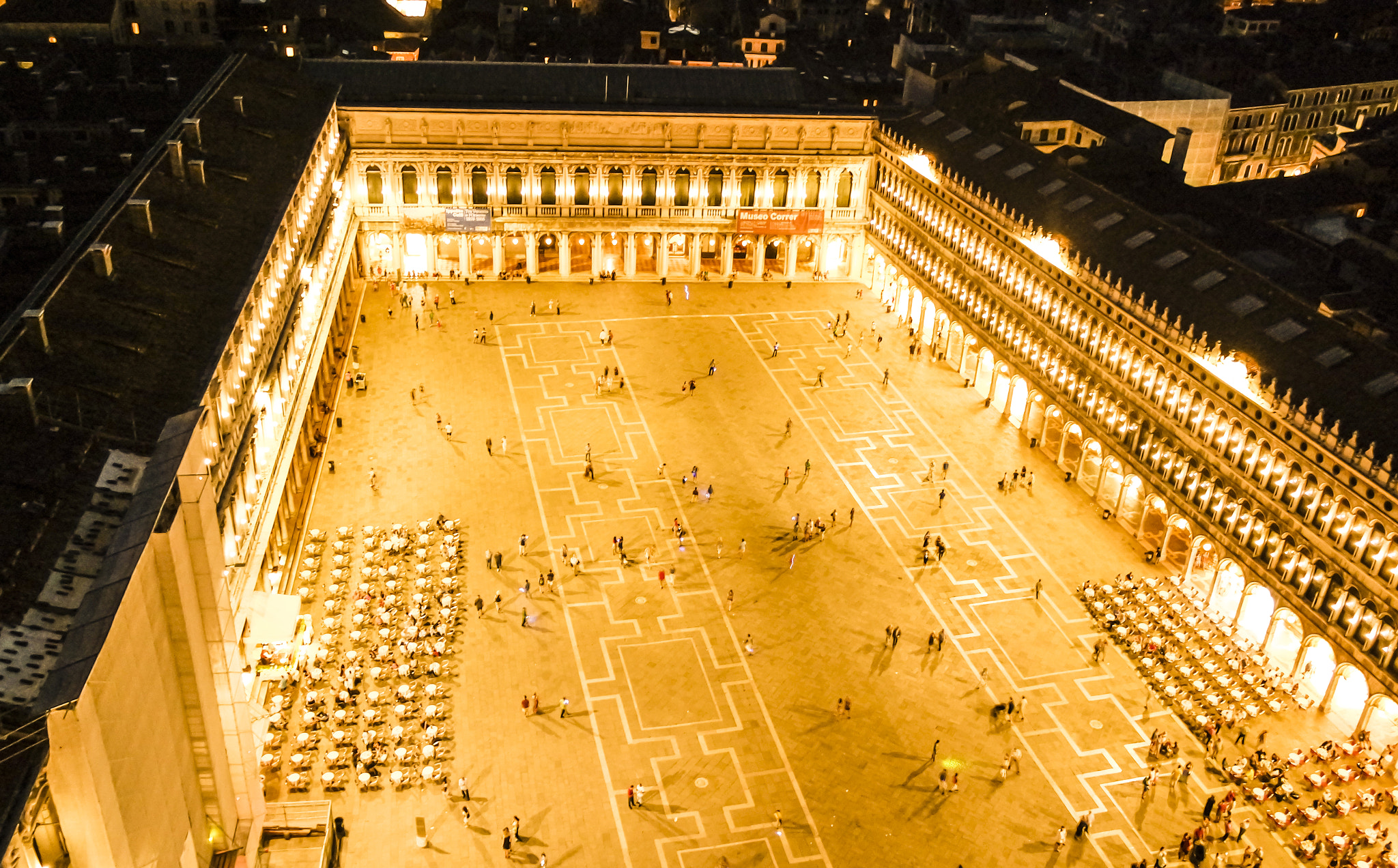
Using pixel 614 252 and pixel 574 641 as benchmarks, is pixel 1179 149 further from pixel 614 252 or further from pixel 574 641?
pixel 574 641

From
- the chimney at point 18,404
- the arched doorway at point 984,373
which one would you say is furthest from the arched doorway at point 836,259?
the chimney at point 18,404

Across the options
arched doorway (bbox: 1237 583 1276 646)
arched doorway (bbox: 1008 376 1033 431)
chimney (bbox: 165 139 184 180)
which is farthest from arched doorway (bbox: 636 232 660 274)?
arched doorway (bbox: 1237 583 1276 646)

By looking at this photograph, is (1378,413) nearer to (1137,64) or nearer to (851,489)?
(851,489)

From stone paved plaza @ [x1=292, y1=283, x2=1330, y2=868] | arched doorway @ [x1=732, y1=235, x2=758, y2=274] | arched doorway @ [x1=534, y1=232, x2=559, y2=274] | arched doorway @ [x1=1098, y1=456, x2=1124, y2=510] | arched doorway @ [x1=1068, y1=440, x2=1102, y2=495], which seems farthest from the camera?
arched doorway @ [x1=732, y1=235, x2=758, y2=274]

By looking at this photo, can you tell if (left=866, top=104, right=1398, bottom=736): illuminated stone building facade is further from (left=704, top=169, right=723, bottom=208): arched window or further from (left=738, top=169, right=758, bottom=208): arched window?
(left=704, top=169, right=723, bottom=208): arched window

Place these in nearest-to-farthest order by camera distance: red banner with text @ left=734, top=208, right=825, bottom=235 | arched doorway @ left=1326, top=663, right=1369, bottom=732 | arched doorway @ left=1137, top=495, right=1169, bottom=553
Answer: arched doorway @ left=1326, top=663, right=1369, bottom=732, arched doorway @ left=1137, top=495, right=1169, bottom=553, red banner with text @ left=734, top=208, right=825, bottom=235

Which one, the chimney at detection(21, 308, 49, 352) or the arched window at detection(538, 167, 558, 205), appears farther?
the arched window at detection(538, 167, 558, 205)

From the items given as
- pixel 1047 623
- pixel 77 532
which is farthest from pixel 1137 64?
pixel 77 532
